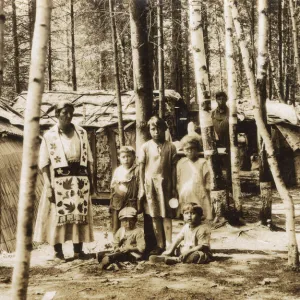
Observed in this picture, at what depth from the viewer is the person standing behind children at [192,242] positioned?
571 centimetres

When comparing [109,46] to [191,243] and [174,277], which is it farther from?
[174,277]

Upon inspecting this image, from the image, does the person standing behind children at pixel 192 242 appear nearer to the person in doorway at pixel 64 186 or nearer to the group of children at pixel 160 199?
the group of children at pixel 160 199

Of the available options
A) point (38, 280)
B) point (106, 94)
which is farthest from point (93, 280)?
point (106, 94)

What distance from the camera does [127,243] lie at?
595 centimetres

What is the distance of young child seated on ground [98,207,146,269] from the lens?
5.70 m

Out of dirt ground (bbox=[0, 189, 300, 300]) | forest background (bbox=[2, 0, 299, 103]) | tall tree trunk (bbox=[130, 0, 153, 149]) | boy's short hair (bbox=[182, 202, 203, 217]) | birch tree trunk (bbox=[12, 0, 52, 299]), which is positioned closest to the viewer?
birch tree trunk (bbox=[12, 0, 52, 299])

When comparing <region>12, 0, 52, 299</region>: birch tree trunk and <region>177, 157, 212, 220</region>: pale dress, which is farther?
<region>177, 157, 212, 220</region>: pale dress

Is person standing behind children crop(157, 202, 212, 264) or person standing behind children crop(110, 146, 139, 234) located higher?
person standing behind children crop(110, 146, 139, 234)

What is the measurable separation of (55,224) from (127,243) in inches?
36.3

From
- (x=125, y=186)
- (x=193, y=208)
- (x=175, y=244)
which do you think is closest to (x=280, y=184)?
(x=193, y=208)

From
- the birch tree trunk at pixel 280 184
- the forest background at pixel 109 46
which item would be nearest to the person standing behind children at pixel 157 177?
the birch tree trunk at pixel 280 184

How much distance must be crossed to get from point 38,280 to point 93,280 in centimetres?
63

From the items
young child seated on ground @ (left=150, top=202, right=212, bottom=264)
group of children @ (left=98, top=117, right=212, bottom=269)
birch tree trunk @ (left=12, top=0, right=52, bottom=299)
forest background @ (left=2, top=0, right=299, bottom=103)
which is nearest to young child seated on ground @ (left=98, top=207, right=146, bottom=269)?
group of children @ (left=98, top=117, right=212, bottom=269)

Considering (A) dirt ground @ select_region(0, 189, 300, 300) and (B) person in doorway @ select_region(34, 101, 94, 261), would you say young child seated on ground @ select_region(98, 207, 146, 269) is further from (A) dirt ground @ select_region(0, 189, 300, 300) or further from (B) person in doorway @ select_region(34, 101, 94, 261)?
(B) person in doorway @ select_region(34, 101, 94, 261)
